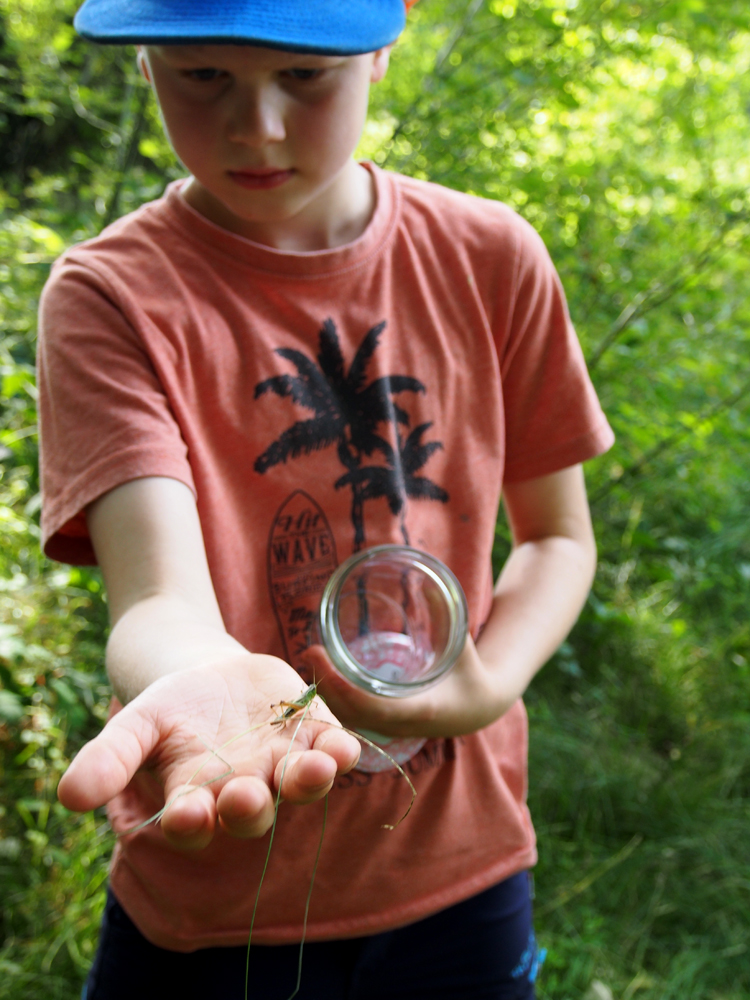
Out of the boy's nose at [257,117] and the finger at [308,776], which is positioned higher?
→ the boy's nose at [257,117]

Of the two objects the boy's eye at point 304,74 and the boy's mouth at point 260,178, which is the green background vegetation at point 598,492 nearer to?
the boy's mouth at point 260,178

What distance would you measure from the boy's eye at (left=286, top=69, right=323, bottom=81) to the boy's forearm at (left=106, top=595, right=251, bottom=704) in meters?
0.66

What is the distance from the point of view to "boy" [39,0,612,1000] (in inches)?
37.4

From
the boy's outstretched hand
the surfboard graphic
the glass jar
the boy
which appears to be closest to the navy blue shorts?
the boy

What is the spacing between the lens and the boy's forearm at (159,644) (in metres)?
0.76

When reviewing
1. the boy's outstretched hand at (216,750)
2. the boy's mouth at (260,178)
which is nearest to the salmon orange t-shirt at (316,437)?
the boy's mouth at (260,178)

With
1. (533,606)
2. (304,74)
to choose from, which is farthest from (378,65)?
(533,606)

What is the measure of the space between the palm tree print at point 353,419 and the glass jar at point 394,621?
10 centimetres

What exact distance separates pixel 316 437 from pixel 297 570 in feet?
0.64

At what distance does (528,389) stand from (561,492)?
19cm

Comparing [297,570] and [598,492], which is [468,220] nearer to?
[297,570]

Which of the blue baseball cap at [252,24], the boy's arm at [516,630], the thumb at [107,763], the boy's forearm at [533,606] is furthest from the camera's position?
the boy's forearm at [533,606]

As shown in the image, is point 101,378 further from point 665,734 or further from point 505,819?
point 665,734

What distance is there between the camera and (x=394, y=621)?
110cm
